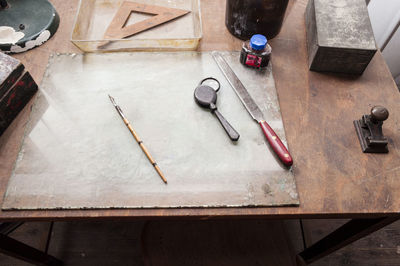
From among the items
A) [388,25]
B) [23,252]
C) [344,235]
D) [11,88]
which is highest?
[11,88]

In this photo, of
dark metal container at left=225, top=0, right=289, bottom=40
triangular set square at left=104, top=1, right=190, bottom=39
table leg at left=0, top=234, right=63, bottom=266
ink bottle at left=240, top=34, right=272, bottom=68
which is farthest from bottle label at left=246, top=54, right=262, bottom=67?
table leg at left=0, top=234, right=63, bottom=266

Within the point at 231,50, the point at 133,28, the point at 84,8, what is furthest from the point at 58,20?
the point at 231,50

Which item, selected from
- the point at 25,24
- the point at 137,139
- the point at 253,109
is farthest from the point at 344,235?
the point at 25,24

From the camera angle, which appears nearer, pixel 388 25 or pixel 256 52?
pixel 256 52

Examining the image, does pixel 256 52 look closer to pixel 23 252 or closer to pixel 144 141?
pixel 144 141

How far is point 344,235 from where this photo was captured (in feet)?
3.23

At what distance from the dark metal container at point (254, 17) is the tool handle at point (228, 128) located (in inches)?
13.6

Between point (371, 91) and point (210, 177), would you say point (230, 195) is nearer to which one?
point (210, 177)

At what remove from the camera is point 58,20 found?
1.05 m

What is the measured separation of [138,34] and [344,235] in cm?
100

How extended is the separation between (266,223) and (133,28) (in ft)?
2.74

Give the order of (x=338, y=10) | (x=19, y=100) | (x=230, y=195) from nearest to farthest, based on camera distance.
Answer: (x=230, y=195), (x=19, y=100), (x=338, y=10)

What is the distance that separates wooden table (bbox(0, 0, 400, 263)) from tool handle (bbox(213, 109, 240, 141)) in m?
0.16

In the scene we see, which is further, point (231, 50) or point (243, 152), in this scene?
point (231, 50)
